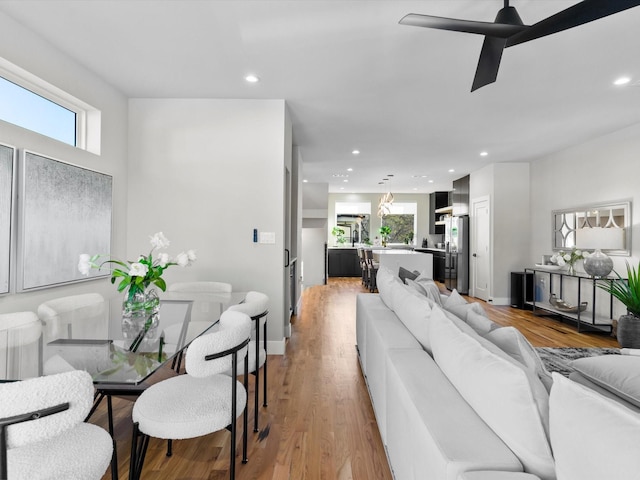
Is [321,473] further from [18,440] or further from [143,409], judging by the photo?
[18,440]

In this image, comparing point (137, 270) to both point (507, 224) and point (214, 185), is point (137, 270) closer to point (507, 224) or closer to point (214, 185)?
point (214, 185)

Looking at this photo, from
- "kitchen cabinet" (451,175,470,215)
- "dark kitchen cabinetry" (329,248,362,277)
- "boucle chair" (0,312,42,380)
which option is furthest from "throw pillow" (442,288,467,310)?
"dark kitchen cabinetry" (329,248,362,277)

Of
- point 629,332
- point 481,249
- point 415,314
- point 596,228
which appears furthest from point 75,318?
point 481,249

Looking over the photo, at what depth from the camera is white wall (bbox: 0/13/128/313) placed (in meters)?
2.46

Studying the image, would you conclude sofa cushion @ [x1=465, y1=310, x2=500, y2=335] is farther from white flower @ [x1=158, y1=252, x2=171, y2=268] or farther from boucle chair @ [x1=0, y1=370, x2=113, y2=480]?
white flower @ [x1=158, y1=252, x2=171, y2=268]

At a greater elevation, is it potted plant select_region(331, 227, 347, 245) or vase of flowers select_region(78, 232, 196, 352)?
potted plant select_region(331, 227, 347, 245)

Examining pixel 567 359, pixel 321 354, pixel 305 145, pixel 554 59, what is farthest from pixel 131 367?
pixel 305 145

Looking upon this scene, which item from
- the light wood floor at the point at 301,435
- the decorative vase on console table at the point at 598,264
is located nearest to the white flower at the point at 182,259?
the light wood floor at the point at 301,435

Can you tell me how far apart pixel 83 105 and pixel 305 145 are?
10.3 feet

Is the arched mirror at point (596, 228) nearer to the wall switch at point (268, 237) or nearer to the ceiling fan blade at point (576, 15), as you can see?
the ceiling fan blade at point (576, 15)

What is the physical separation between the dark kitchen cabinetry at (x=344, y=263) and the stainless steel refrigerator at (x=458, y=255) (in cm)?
294

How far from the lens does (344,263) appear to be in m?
10.9

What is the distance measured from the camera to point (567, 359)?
3684 mm

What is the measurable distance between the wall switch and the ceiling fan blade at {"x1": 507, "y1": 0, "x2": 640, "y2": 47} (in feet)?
8.52
